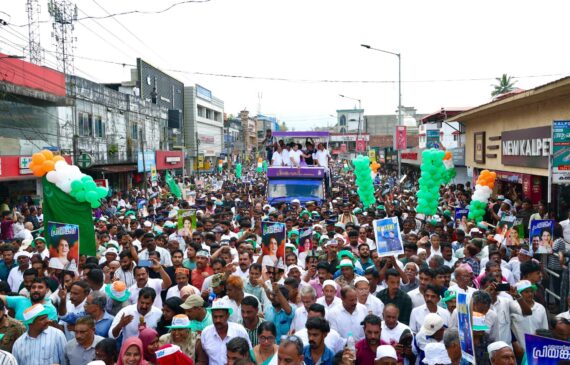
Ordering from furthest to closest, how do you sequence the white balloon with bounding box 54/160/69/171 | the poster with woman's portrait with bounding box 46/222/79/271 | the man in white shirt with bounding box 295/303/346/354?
the white balloon with bounding box 54/160/69/171
the poster with woman's portrait with bounding box 46/222/79/271
the man in white shirt with bounding box 295/303/346/354

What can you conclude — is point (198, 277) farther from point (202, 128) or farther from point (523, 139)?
point (202, 128)

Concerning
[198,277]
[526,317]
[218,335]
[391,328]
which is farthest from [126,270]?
[526,317]

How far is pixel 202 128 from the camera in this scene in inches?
2712

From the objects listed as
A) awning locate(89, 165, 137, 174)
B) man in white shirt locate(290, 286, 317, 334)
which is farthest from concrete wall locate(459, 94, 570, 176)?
awning locate(89, 165, 137, 174)

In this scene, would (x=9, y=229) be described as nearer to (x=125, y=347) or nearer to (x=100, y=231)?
(x=100, y=231)

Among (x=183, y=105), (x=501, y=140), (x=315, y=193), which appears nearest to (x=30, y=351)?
(x=315, y=193)

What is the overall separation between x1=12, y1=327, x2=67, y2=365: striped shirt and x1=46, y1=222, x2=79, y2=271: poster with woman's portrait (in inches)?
128

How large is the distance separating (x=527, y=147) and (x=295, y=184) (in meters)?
7.05

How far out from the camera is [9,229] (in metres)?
15.3

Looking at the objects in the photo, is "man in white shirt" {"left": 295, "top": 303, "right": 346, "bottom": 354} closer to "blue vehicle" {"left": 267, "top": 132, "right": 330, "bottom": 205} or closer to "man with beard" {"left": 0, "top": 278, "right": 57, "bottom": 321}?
"man with beard" {"left": 0, "top": 278, "right": 57, "bottom": 321}

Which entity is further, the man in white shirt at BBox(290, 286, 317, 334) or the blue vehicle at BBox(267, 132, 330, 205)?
the blue vehicle at BBox(267, 132, 330, 205)

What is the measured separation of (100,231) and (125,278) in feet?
15.4

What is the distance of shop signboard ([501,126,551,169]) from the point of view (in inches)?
616

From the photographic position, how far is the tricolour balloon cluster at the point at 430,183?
51.8ft
